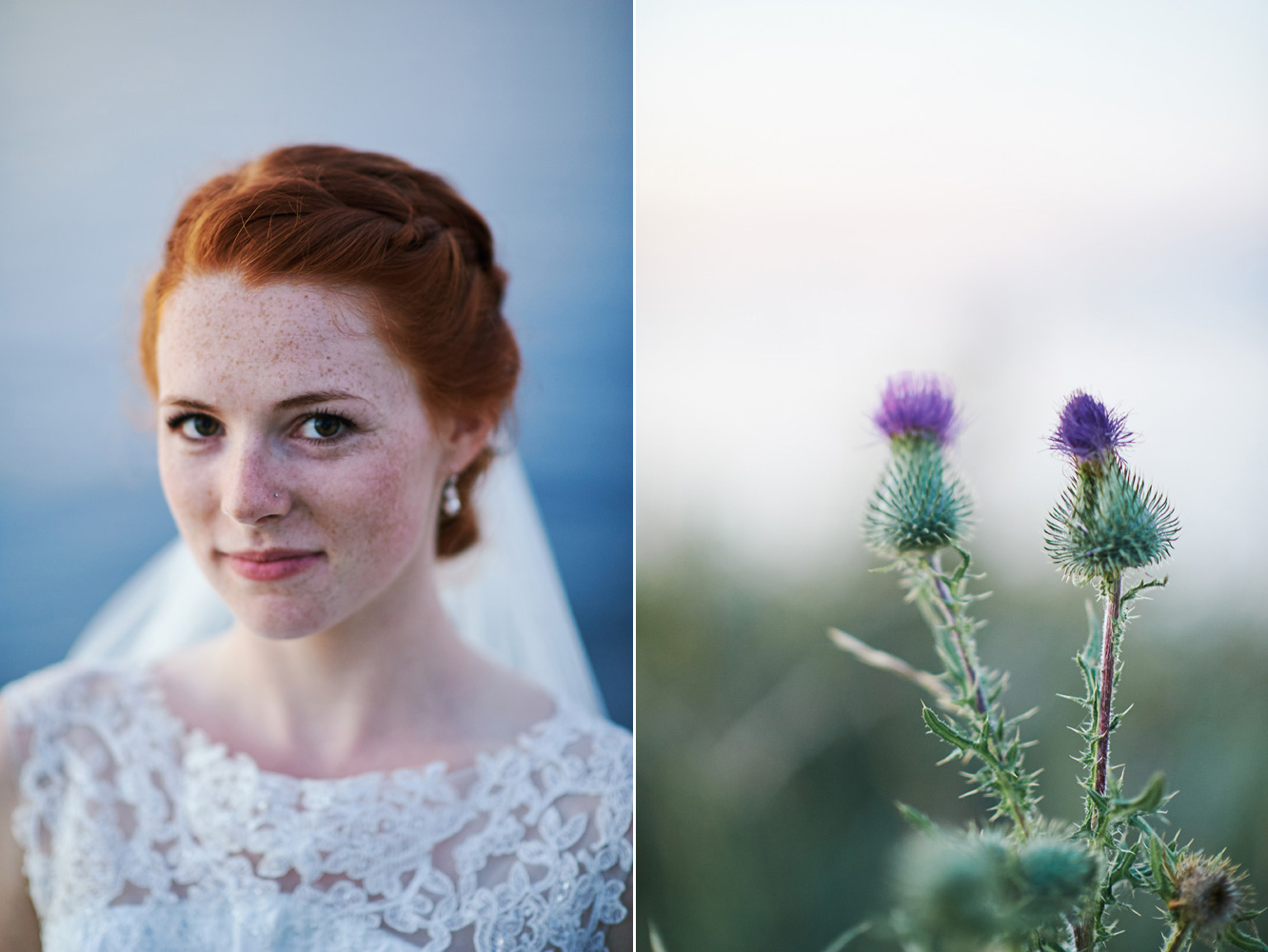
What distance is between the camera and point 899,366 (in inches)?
70.1

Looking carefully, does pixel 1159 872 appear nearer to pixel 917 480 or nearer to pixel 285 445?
pixel 917 480

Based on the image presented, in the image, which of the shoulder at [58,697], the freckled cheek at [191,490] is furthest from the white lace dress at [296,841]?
the freckled cheek at [191,490]

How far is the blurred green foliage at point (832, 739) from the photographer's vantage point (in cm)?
174

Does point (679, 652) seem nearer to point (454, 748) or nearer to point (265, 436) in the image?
point (454, 748)

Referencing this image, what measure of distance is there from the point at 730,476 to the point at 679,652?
371 millimetres

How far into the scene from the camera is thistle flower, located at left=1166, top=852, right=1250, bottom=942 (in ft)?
2.80

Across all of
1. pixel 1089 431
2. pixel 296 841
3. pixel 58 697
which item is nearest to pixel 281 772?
pixel 296 841

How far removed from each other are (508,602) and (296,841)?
53 cm

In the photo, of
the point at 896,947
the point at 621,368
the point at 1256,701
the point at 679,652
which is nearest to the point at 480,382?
the point at 621,368

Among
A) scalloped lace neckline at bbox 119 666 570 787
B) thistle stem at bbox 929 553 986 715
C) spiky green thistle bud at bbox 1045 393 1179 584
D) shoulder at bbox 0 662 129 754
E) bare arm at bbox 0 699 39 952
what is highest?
spiky green thistle bud at bbox 1045 393 1179 584

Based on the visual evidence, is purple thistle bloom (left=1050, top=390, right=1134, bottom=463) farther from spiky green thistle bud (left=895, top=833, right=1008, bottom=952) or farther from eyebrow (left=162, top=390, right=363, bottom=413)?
eyebrow (left=162, top=390, right=363, bottom=413)

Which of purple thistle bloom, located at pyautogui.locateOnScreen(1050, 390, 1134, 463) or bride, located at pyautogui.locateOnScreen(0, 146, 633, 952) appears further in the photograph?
bride, located at pyautogui.locateOnScreen(0, 146, 633, 952)

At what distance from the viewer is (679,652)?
6.11ft

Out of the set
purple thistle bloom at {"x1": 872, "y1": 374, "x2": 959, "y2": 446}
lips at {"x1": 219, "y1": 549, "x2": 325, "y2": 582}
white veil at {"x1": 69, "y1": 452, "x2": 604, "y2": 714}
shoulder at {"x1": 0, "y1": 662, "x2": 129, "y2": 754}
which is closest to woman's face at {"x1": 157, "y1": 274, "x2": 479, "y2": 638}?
lips at {"x1": 219, "y1": 549, "x2": 325, "y2": 582}
